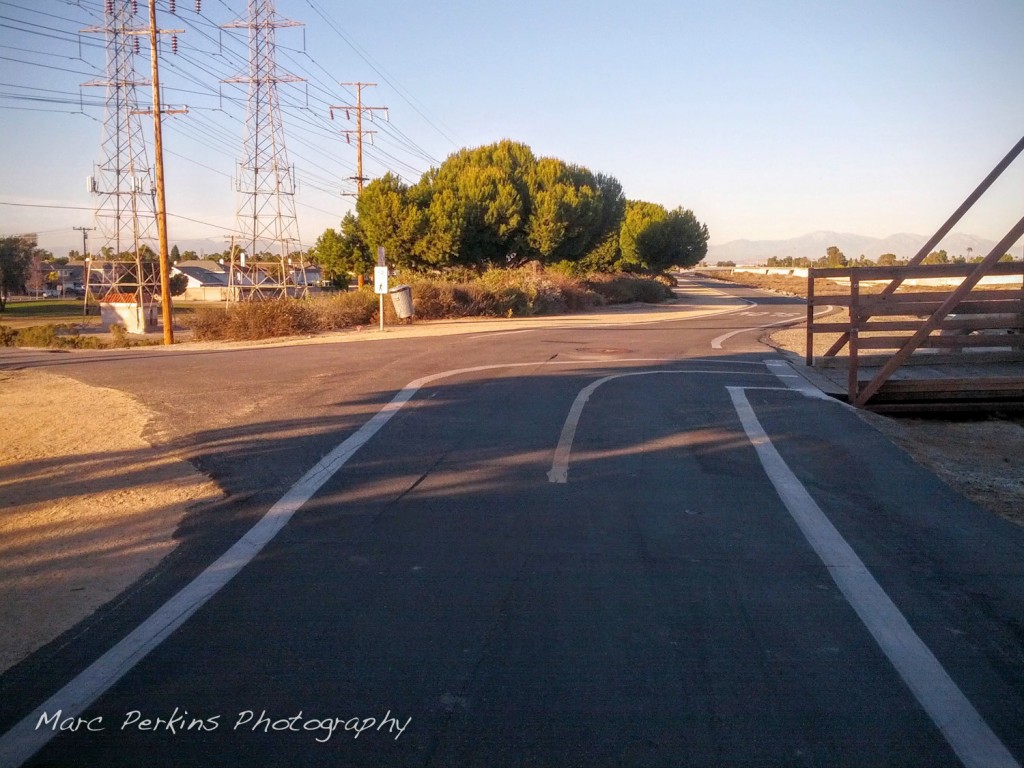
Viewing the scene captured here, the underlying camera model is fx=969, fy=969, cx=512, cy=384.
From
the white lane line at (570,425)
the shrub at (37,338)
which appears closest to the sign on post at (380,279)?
the shrub at (37,338)

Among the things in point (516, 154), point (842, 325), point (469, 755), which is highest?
point (516, 154)

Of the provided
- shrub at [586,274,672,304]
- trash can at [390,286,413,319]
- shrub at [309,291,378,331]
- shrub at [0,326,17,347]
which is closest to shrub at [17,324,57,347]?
shrub at [0,326,17,347]

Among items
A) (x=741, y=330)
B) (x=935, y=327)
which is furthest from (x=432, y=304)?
(x=935, y=327)

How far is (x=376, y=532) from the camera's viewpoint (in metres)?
7.50

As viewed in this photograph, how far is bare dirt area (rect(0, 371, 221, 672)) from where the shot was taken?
6.23m

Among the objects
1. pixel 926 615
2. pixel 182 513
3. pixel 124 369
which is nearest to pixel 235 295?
pixel 124 369

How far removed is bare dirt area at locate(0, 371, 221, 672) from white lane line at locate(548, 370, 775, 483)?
3184 millimetres

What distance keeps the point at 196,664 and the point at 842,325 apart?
13299 millimetres

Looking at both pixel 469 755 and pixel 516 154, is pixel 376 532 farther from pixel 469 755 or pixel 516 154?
pixel 516 154

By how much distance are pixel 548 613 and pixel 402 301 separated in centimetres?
2918

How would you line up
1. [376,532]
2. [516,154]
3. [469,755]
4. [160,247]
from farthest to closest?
[516,154] → [160,247] → [376,532] → [469,755]

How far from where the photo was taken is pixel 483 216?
50.0m

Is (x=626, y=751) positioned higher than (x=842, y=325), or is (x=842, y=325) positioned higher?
(x=842, y=325)

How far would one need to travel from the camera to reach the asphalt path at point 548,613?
14.6ft
